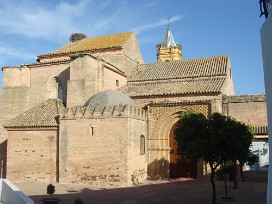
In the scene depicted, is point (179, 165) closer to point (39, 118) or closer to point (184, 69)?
point (184, 69)

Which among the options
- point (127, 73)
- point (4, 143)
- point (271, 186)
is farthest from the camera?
point (127, 73)

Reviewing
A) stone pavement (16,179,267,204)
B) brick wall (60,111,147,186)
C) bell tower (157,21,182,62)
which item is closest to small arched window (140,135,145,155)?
brick wall (60,111,147,186)

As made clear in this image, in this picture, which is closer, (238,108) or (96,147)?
(96,147)

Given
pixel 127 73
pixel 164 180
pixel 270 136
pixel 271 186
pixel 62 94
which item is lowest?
pixel 164 180

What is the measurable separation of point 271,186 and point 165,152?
1643 centimetres

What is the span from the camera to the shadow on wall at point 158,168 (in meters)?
22.1

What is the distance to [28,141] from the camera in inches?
835

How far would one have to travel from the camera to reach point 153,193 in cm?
1588

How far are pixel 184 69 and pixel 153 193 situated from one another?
13218mm

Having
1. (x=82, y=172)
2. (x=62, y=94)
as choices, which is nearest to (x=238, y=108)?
(x=82, y=172)

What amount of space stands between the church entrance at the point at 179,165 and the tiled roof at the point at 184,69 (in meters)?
5.44

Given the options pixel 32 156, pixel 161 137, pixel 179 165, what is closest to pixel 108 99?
pixel 161 137

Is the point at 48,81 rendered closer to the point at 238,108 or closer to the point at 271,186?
the point at 238,108

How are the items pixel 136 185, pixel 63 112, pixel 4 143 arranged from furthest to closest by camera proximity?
1. pixel 4 143
2. pixel 63 112
3. pixel 136 185
